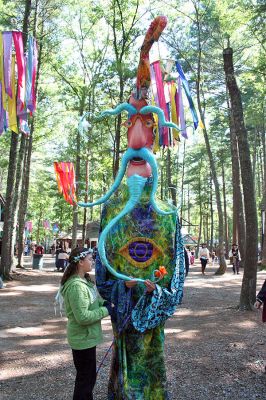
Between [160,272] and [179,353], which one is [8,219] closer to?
[179,353]

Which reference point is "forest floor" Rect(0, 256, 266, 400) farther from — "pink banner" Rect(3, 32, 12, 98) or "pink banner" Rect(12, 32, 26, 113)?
"pink banner" Rect(3, 32, 12, 98)

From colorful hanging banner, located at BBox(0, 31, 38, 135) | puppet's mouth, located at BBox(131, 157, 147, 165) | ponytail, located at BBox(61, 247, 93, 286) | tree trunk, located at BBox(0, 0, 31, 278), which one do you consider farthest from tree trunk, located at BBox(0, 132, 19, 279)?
puppet's mouth, located at BBox(131, 157, 147, 165)

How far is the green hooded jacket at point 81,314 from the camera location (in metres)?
3.21

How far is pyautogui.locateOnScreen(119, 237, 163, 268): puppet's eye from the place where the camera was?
352 cm

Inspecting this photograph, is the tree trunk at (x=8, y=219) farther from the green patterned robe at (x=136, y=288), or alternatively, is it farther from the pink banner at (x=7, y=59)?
the green patterned robe at (x=136, y=288)

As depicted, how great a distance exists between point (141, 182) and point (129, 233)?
19.9 inches

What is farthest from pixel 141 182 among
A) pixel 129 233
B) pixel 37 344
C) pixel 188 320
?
pixel 188 320


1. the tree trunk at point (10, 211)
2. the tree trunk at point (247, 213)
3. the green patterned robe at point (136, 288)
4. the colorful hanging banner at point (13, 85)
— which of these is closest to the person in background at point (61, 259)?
the tree trunk at point (10, 211)

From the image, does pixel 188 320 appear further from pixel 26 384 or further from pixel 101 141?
pixel 101 141

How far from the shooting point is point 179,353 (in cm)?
591

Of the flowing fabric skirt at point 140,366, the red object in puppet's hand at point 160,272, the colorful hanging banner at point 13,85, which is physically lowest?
the flowing fabric skirt at point 140,366

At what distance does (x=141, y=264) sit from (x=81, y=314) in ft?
2.17

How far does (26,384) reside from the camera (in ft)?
15.4

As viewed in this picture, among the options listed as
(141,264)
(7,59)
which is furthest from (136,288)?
(7,59)
